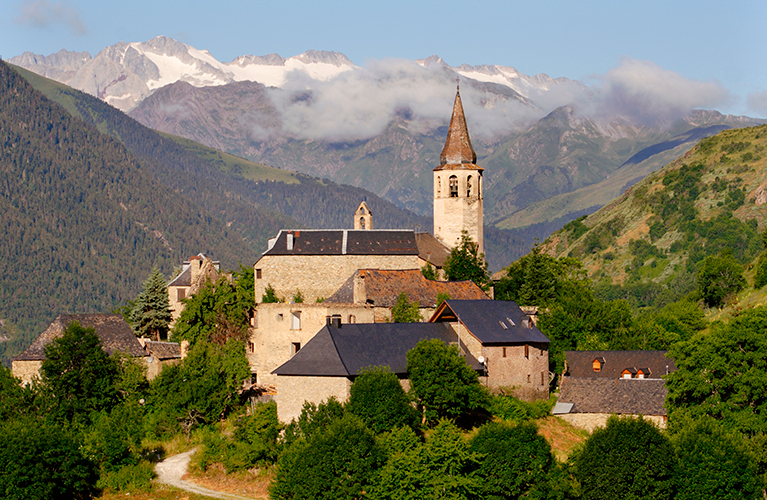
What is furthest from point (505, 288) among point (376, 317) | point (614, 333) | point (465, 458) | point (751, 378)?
point (465, 458)

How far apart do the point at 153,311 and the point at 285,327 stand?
66.2 feet

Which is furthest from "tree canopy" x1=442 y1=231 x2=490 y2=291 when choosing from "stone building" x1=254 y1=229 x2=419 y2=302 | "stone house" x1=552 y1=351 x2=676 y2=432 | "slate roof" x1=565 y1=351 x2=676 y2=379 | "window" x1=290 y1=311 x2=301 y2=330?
"window" x1=290 y1=311 x2=301 y2=330

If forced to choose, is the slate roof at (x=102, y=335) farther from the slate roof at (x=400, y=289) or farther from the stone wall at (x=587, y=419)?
the stone wall at (x=587, y=419)

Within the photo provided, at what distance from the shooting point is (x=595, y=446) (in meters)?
59.0

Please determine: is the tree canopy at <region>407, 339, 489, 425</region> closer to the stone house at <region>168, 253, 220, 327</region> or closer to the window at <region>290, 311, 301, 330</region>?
the window at <region>290, 311, 301, 330</region>

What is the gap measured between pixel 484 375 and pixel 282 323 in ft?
55.9

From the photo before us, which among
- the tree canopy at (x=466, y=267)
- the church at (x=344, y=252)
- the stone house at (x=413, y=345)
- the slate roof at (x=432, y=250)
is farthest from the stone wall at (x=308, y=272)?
the stone house at (x=413, y=345)

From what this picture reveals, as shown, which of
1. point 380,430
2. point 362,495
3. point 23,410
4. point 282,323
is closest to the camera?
point 362,495

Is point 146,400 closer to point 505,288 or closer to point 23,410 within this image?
point 23,410

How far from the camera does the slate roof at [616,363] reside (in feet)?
272

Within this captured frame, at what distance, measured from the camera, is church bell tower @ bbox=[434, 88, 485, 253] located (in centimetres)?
10181

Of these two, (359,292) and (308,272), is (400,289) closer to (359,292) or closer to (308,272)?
(359,292)

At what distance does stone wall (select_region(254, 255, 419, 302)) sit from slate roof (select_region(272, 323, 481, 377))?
21.7 meters

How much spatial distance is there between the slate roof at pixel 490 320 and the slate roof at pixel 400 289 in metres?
7.34
